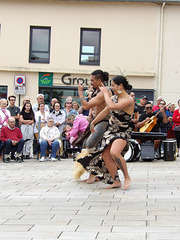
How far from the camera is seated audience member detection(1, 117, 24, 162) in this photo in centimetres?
1338

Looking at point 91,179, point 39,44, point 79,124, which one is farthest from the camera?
point 39,44

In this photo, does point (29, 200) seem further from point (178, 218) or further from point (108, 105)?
point (178, 218)

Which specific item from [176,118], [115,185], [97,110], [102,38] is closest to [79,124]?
[176,118]

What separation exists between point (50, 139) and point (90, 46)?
34.6 feet

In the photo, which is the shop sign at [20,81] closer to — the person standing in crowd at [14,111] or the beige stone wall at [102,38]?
the beige stone wall at [102,38]

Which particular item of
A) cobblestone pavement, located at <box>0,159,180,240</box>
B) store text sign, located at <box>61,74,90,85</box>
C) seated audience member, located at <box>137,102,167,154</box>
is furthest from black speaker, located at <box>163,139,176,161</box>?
store text sign, located at <box>61,74,90,85</box>

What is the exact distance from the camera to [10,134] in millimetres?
13617

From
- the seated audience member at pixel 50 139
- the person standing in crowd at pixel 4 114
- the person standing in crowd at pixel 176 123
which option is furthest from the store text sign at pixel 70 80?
the seated audience member at pixel 50 139

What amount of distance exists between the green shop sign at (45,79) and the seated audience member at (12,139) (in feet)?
31.1

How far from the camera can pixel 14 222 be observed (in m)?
5.15

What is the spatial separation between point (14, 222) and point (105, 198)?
184cm

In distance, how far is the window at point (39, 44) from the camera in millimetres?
23297

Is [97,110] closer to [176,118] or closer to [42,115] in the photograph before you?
[42,115]

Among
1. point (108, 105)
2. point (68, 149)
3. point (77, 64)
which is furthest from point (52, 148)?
point (77, 64)
